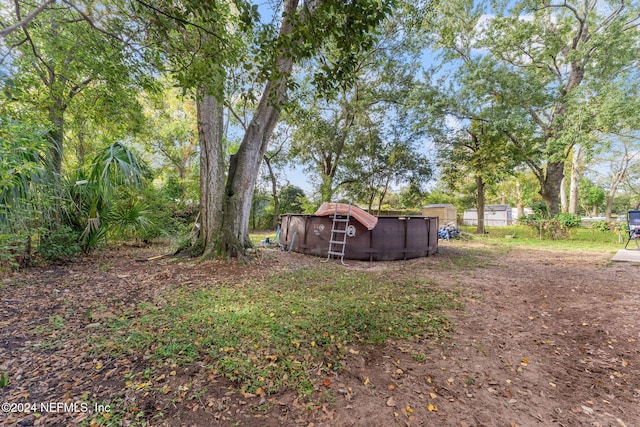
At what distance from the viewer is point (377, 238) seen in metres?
6.94

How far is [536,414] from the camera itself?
5.56 feet

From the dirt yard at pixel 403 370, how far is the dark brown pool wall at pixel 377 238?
10.2 feet

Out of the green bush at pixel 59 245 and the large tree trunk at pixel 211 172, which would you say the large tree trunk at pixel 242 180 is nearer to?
the large tree trunk at pixel 211 172

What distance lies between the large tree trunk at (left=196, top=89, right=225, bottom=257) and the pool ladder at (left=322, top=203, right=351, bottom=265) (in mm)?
2912

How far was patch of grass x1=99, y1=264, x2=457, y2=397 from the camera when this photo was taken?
210 cm

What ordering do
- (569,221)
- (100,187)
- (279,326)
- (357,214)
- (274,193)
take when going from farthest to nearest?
(274,193)
(569,221)
(357,214)
(100,187)
(279,326)

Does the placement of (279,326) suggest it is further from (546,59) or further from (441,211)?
(441,211)

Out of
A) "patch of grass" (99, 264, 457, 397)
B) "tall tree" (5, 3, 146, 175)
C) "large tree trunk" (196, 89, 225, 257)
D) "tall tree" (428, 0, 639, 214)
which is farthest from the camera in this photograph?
"tall tree" (428, 0, 639, 214)

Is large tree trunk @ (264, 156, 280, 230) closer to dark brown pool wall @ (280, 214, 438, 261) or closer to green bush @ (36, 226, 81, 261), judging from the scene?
dark brown pool wall @ (280, 214, 438, 261)

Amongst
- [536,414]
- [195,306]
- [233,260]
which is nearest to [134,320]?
[195,306]

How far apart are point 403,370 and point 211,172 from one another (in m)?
4.84

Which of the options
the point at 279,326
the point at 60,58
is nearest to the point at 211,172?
the point at 60,58

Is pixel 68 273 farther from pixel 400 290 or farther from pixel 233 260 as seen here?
pixel 400 290

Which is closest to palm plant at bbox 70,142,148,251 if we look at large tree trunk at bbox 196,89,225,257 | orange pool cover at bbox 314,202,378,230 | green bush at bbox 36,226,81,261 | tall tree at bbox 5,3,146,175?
green bush at bbox 36,226,81,261
